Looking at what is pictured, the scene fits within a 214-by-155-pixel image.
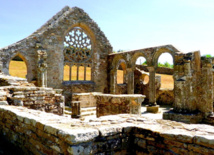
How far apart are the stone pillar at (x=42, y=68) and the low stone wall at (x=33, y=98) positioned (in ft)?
21.8

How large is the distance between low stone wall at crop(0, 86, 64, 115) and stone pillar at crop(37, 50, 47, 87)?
21.8 ft

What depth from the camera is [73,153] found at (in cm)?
222

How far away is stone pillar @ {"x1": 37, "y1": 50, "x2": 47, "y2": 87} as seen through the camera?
1251cm

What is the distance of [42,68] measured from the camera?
12.6m

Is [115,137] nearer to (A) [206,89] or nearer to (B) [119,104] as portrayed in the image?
(B) [119,104]

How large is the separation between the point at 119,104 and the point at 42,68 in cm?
778

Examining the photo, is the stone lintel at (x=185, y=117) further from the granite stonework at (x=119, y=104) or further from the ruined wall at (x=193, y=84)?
the granite stonework at (x=119, y=104)

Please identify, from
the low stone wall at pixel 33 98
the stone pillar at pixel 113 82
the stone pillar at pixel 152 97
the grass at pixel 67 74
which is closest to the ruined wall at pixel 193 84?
the stone pillar at pixel 152 97

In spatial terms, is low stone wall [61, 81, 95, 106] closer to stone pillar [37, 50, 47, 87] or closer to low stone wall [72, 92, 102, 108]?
stone pillar [37, 50, 47, 87]

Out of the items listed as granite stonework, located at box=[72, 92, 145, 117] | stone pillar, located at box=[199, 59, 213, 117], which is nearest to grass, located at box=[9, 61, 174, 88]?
stone pillar, located at box=[199, 59, 213, 117]

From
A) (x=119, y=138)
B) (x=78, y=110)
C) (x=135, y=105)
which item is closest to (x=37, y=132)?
(x=119, y=138)

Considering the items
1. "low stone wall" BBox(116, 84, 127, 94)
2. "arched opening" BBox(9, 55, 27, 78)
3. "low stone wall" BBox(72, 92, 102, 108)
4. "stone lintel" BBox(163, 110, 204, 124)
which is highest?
"arched opening" BBox(9, 55, 27, 78)

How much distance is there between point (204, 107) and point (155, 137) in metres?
6.83

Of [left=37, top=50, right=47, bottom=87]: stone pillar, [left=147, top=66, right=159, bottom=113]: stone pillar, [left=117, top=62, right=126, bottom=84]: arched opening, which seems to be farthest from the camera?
[left=117, top=62, right=126, bottom=84]: arched opening
